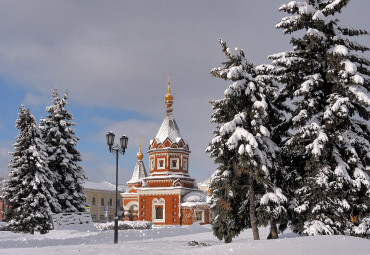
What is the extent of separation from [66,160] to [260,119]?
69.1 feet

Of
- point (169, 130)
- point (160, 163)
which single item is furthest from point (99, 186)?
point (169, 130)

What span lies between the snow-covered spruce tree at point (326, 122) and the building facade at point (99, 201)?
69.7m

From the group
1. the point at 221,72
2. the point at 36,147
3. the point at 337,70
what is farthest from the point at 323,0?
the point at 36,147

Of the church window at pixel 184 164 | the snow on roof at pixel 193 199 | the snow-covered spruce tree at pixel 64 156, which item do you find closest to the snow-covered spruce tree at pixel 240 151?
the snow-covered spruce tree at pixel 64 156

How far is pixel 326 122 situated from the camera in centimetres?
1680

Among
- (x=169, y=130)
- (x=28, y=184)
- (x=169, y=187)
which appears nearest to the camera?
(x=28, y=184)

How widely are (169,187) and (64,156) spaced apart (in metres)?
21.5

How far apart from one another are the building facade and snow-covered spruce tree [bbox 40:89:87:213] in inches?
1975

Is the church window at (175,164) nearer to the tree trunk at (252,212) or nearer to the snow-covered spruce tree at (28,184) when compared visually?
the snow-covered spruce tree at (28,184)

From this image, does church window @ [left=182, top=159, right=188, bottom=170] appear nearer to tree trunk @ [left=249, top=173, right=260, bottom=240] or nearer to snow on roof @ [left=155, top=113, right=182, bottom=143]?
snow on roof @ [left=155, top=113, right=182, bottom=143]

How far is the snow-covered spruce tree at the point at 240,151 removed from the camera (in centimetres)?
1608

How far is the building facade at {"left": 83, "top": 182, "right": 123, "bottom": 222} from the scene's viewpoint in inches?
3319

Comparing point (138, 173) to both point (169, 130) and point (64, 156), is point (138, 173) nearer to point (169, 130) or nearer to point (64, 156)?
point (169, 130)

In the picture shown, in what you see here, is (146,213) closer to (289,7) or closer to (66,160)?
(66,160)
